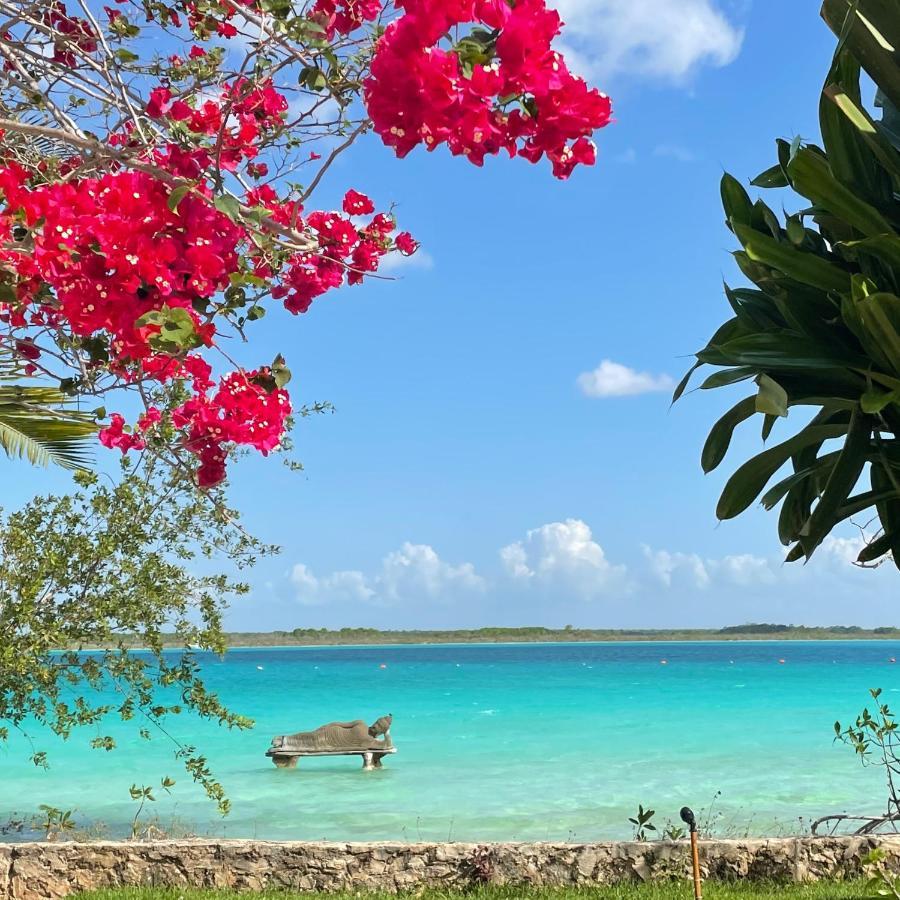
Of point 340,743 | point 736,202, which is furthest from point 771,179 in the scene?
point 340,743

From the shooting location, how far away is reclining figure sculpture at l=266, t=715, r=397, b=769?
46.6 ft

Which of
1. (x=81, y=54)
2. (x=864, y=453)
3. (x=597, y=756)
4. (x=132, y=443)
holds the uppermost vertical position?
(x=81, y=54)

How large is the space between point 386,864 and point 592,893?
3.69 feet

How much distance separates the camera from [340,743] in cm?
1425

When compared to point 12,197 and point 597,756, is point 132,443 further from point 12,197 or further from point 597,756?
point 597,756

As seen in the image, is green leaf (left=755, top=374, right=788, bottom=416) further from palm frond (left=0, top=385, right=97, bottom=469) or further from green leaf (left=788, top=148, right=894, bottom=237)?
palm frond (left=0, top=385, right=97, bottom=469)

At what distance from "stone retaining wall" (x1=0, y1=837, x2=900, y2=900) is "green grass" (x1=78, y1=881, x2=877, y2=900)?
108 mm

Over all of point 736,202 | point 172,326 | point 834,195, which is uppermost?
point 736,202

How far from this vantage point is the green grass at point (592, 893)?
4.83m

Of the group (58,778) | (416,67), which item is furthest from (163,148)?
(58,778)

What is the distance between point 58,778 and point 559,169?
15508 mm

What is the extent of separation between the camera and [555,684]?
40.5 metres

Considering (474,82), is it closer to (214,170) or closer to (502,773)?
(214,170)

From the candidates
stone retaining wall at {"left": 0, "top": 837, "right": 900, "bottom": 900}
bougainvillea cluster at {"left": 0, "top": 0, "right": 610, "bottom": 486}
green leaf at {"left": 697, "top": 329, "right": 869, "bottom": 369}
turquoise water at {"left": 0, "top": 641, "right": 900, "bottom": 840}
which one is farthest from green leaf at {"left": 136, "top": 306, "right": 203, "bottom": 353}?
turquoise water at {"left": 0, "top": 641, "right": 900, "bottom": 840}
